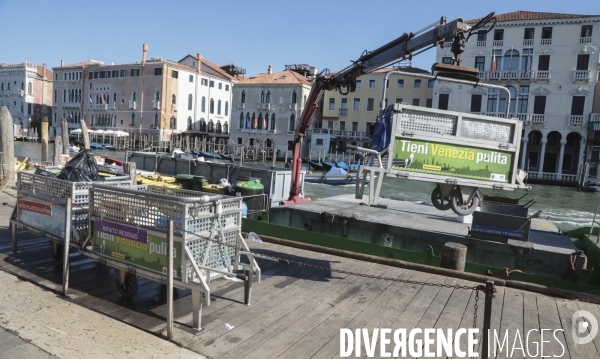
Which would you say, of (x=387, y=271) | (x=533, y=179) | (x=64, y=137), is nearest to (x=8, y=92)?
(x=64, y=137)

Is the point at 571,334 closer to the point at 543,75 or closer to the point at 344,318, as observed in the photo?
the point at 344,318

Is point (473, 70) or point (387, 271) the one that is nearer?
point (473, 70)

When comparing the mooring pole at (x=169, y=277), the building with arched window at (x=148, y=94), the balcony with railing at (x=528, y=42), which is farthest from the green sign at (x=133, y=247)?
the building with arched window at (x=148, y=94)

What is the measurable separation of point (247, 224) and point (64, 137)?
1949cm

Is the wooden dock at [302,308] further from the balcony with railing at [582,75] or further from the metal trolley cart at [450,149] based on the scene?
the balcony with railing at [582,75]

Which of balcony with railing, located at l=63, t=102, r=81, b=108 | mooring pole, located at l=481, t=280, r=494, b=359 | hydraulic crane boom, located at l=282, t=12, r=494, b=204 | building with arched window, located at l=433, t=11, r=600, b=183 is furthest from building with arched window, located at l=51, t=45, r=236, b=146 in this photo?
mooring pole, located at l=481, t=280, r=494, b=359

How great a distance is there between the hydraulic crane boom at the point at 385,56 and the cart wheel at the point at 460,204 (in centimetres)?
211

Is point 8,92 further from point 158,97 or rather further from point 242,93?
point 242,93

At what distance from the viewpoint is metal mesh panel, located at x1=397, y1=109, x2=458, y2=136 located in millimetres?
6566

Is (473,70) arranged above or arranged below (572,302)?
above

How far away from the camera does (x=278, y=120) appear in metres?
66.6

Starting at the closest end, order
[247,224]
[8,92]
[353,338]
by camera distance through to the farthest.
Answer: [353,338] → [247,224] → [8,92]

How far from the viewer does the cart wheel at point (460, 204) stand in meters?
6.84

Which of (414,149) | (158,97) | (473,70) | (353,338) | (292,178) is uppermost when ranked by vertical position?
(158,97)
